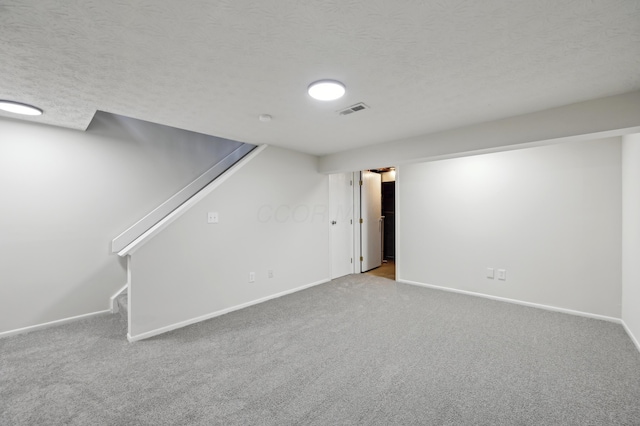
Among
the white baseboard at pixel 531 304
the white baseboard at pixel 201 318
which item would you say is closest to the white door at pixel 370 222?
the white baseboard at pixel 531 304

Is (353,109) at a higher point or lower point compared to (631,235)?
higher

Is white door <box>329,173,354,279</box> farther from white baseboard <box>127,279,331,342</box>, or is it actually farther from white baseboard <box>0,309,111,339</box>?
Answer: white baseboard <box>0,309,111,339</box>

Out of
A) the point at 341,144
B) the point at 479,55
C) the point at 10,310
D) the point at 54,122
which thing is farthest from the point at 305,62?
the point at 10,310

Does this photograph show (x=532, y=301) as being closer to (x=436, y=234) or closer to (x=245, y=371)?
(x=436, y=234)

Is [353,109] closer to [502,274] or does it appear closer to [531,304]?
[502,274]

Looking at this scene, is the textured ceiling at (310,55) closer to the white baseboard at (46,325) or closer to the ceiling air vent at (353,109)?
the ceiling air vent at (353,109)

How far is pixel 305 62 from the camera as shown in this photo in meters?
1.68

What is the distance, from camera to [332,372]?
2.09 meters

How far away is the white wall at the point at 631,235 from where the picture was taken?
94.7 inches

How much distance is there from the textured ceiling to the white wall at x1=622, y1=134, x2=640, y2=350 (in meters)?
0.80

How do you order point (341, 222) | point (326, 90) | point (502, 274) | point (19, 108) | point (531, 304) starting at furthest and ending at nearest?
point (341, 222), point (502, 274), point (531, 304), point (19, 108), point (326, 90)

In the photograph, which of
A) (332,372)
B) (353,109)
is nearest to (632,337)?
(332,372)

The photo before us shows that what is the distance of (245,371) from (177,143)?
10.4 feet

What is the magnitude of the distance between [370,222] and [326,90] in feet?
13.2
